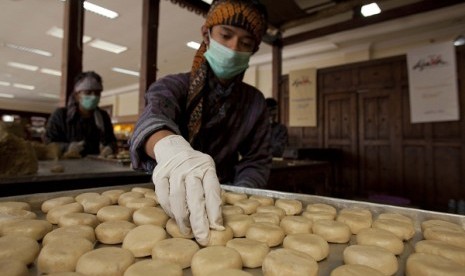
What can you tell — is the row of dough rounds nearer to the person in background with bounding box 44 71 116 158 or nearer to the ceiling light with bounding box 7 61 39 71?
the person in background with bounding box 44 71 116 158

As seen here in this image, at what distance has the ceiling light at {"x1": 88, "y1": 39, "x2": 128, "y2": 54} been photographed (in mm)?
7333

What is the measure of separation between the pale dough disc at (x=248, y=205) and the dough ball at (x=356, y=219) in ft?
0.98

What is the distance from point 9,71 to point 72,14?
411 inches

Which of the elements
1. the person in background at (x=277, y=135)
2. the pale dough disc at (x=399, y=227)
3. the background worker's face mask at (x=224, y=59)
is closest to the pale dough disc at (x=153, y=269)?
the pale dough disc at (x=399, y=227)

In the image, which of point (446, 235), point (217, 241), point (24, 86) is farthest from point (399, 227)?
point (24, 86)

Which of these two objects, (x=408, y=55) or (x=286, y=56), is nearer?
(x=408, y=55)

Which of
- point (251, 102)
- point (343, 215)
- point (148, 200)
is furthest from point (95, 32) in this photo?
point (343, 215)

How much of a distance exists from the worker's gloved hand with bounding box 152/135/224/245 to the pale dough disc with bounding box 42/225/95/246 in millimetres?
214

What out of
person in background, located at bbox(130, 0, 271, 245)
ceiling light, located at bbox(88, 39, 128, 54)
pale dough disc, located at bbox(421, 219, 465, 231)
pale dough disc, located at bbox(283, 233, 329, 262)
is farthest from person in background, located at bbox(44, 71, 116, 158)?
ceiling light, located at bbox(88, 39, 128, 54)

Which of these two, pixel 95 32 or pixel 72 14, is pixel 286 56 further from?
pixel 72 14

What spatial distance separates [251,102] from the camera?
173 centimetres

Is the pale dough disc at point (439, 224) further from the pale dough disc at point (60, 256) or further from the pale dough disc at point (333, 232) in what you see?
the pale dough disc at point (60, 256)

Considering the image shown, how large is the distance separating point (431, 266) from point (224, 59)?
121 centimetres

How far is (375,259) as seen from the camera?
671 mm
